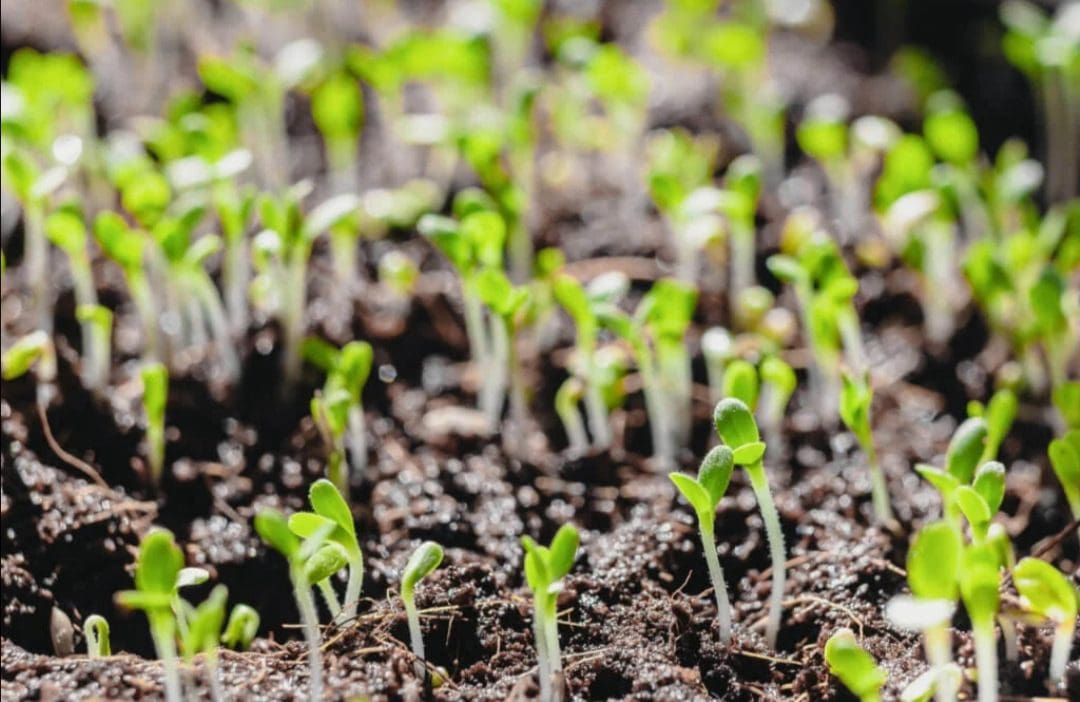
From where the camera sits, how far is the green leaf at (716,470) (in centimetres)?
124

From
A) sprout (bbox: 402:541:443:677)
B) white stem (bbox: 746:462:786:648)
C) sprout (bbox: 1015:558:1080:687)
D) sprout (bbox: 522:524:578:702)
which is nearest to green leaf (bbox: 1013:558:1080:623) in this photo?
sprout (bbox: 1015:558:1080:687)

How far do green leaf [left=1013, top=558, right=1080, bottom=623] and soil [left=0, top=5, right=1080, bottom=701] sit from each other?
9 cm

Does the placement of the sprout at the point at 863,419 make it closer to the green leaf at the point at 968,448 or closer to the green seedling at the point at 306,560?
the green leaf at the point at 968,448

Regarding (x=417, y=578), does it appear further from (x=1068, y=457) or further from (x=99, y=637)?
(x=1068, y=457)

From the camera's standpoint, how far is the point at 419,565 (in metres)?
1.23

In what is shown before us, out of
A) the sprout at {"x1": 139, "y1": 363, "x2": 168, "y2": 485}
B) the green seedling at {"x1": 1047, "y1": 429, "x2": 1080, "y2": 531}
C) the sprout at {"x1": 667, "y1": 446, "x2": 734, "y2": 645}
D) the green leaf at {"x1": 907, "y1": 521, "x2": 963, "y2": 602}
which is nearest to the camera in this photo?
the green leaf at {"x1": 907, "y1": 521, "x2": 963, "y2": 602}

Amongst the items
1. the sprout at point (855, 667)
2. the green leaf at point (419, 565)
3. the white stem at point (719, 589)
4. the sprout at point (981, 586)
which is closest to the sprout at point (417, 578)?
the green leaf at point (419, 565)

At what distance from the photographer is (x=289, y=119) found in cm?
236

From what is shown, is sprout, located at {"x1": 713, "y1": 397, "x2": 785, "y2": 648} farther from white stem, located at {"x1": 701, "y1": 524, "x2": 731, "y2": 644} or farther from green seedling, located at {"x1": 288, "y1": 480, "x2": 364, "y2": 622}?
green seedling, located at {"x1": 288, "y1": 480, "x2": 364, "y2": 622}

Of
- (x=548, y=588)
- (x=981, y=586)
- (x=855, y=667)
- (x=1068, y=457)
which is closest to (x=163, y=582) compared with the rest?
(x=548, y=588)

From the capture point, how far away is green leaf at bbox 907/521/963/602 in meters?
1.08

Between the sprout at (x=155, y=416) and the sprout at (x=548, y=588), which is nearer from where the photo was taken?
the sprout at (x=548, y=588)

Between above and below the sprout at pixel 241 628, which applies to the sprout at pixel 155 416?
above

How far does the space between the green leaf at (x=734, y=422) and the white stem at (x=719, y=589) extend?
0.33 feet
